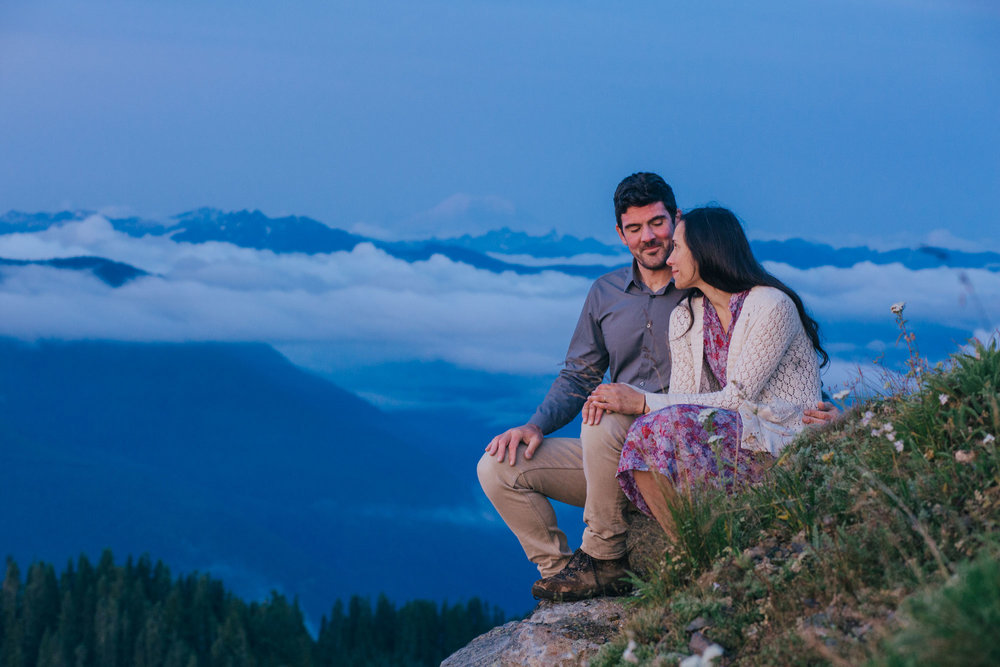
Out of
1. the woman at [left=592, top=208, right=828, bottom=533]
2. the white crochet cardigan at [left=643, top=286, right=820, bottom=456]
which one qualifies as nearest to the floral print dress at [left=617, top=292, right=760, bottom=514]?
the woman at [left=592, top=208, right=828, bottom=533]

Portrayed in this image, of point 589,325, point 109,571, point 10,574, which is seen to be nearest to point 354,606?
point 109,571

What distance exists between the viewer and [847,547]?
12.7 feet

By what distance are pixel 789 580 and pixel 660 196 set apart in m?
3.23

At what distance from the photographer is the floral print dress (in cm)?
493

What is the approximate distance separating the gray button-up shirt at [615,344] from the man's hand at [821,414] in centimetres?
117

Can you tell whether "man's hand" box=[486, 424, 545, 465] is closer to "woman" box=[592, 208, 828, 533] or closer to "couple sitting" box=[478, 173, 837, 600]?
"couple sitting" box=[478, 173, 837, 600]

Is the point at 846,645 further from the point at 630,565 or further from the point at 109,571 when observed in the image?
the point at 109,571

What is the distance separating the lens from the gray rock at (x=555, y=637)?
5.31 m

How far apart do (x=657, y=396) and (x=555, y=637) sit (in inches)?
62.8

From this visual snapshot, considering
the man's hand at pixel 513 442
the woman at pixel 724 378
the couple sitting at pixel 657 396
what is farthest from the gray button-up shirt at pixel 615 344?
the woman at pixel 724 378

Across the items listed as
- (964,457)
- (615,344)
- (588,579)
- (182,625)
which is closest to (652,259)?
(615,344)

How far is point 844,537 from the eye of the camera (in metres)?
3.91

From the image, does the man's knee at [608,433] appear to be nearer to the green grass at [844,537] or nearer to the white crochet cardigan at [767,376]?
the white crochet cardigan at [767,376]

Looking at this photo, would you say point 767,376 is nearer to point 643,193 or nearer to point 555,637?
point 643,193
